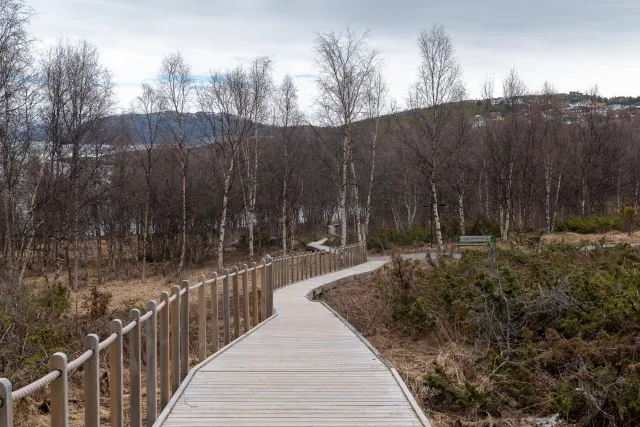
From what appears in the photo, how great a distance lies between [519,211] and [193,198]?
24443 millimetres

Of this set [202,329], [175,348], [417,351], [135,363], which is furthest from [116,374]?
[417,351]

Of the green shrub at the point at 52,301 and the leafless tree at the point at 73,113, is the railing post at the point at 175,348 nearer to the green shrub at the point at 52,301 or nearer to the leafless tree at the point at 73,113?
the green shrub at the point at 52,301

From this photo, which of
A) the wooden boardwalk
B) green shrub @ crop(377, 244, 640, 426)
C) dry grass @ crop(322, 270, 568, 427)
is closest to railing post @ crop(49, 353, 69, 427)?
the wooden boardwalk

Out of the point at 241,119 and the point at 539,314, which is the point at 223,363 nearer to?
the point at 539,314

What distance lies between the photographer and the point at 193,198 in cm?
5212

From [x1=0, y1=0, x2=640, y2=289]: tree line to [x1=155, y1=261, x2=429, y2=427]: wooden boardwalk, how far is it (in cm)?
644

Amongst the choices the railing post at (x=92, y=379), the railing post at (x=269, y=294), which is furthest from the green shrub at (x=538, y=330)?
the railing post at (x=92, y=379)

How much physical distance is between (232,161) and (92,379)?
3020cm

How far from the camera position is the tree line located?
26672 mm

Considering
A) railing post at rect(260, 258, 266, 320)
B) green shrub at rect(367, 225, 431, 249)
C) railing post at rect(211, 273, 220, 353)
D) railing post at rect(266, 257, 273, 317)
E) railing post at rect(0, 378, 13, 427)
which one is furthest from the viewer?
green shrub at rect(367, 225, 431, 249)

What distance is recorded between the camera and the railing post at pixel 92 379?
469cm

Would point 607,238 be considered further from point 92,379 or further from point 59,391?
point 59,391

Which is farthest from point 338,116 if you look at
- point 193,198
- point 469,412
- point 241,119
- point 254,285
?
point 469,412

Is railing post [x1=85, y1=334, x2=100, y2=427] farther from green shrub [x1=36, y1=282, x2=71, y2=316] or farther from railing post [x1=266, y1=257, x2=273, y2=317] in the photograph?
railing post [x1=266, y1=257, x2=273, y2=317]
